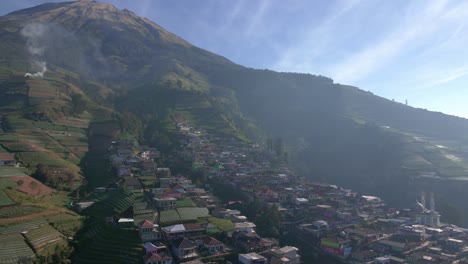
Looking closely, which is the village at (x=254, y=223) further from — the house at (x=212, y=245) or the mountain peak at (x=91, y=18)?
the mountain peak at (x=91, y=18)

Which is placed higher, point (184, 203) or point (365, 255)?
point (184, 203)

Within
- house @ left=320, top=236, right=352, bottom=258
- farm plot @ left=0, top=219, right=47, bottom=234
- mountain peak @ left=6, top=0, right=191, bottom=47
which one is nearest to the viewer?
farm plot @ left=0, top=219, right=47, bottom=234

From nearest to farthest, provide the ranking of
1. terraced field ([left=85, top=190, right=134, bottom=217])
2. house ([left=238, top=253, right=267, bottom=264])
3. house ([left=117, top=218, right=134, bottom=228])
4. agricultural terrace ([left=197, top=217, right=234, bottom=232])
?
1. house ([left=238, top=253, right=267, bottom=264])
2. house ([left=117, top=218, right=134, bottom=228])
3. agricultural terrace ([left=197, top=217, right=234, bottom=232])
4. terraced field ([left=85, top=190, right=134, bottom=217])

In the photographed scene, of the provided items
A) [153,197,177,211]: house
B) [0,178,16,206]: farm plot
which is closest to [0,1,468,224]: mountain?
[0,178,16,206]: farm plot

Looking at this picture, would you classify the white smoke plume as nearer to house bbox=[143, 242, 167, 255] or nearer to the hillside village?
the hillside village

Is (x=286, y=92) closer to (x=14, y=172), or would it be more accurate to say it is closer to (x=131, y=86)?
(x=131, y=86)

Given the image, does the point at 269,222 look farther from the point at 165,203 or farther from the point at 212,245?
the point at 165,203

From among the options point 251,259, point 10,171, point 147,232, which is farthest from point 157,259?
point 10,171
